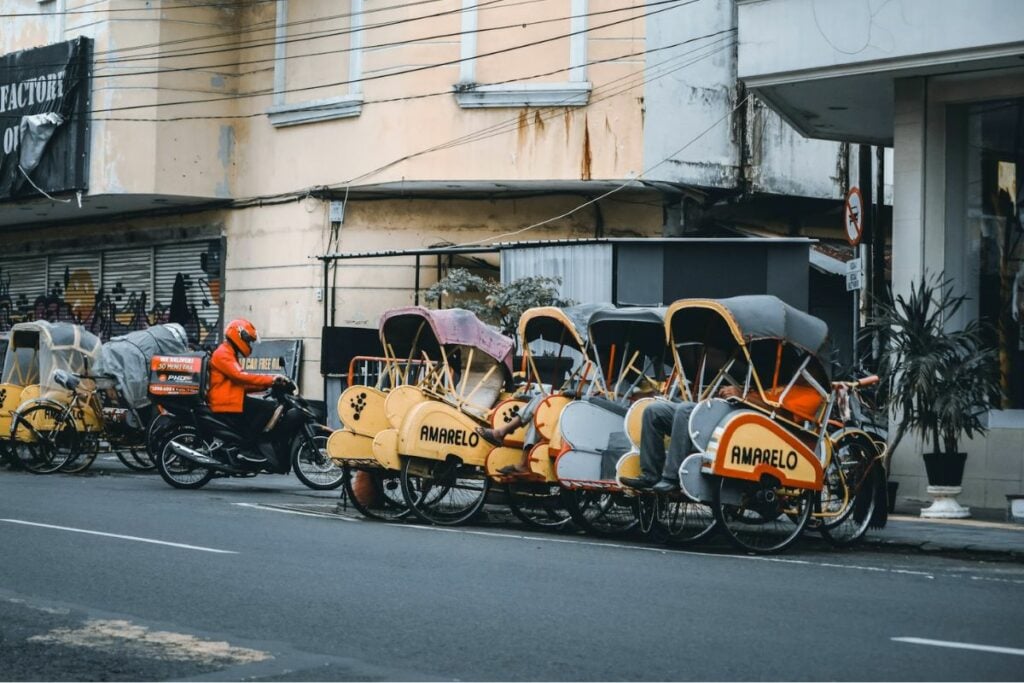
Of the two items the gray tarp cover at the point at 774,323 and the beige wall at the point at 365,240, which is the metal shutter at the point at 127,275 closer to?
the beige wall at the point at 365,240

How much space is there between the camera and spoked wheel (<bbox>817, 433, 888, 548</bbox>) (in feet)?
41.7

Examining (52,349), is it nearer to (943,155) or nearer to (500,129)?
(500,129)

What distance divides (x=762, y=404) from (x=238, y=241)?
17048 mm

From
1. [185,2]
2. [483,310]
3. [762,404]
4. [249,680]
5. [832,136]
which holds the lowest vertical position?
[249,680]

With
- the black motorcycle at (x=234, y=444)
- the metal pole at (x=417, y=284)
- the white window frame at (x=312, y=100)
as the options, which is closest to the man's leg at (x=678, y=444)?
the black motorcycle at (x=234, y=444)

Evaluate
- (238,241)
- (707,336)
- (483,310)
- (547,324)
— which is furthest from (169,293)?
(707,336)

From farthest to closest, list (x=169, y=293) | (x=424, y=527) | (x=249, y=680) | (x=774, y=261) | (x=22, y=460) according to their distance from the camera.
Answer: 1. (x=169, y=293)
2. (x=774, y=261)
3. (x=22, y=460)
4. (x=424, y=527)
5. (x=249, y=680)

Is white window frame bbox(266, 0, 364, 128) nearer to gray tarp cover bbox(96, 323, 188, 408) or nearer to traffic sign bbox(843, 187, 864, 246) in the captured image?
gray tarp cover bbox(96, 323, 188, 408)

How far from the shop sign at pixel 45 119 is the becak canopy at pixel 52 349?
664 cm

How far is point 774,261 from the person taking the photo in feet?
72.7

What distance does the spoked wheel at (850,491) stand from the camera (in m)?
12.7

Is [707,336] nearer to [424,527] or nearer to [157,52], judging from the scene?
[424,527]

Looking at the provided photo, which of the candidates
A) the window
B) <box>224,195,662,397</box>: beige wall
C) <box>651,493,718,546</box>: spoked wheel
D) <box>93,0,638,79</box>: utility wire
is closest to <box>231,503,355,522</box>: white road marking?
<box>651,493,718,546</box>: spoked wheel

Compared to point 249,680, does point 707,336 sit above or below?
above
